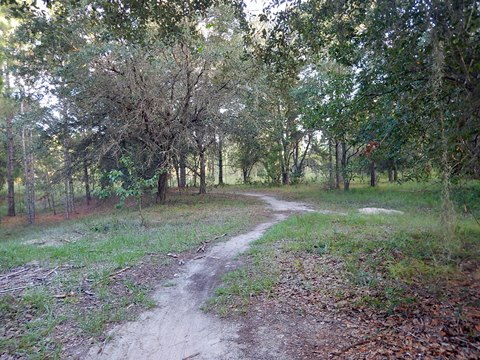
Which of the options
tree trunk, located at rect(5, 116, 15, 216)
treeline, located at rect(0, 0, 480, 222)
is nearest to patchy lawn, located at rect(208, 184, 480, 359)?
treeline, located at rect(0, 0, 480, 222)

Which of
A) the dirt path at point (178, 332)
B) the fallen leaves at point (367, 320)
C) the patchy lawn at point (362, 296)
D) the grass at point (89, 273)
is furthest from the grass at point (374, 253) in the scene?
the grass at point (89, 273)

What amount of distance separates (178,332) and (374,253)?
403 cm

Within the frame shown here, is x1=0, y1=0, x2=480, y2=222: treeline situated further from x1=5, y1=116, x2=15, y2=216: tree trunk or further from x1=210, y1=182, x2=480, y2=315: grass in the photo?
x1=210, y1=182, x2=480, y2=315: grass

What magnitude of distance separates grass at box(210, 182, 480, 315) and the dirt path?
380 millimetres

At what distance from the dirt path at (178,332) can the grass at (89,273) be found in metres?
0.32

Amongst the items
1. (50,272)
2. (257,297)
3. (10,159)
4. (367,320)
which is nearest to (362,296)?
(367,320)

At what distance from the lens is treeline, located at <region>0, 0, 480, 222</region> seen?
177 inches

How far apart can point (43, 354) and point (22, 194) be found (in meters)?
33.1

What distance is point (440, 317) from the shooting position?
3893 millimetres

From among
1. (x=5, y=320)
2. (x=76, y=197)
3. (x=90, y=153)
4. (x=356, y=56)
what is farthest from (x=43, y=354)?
(x=76, y=197)

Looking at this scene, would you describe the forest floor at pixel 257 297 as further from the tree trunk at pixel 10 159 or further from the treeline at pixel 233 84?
the tree trunk at pixel 10 159

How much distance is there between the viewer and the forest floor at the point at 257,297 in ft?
12.2

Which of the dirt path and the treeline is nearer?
the dirt path

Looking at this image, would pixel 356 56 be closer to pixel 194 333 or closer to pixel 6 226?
pixel 194 333
